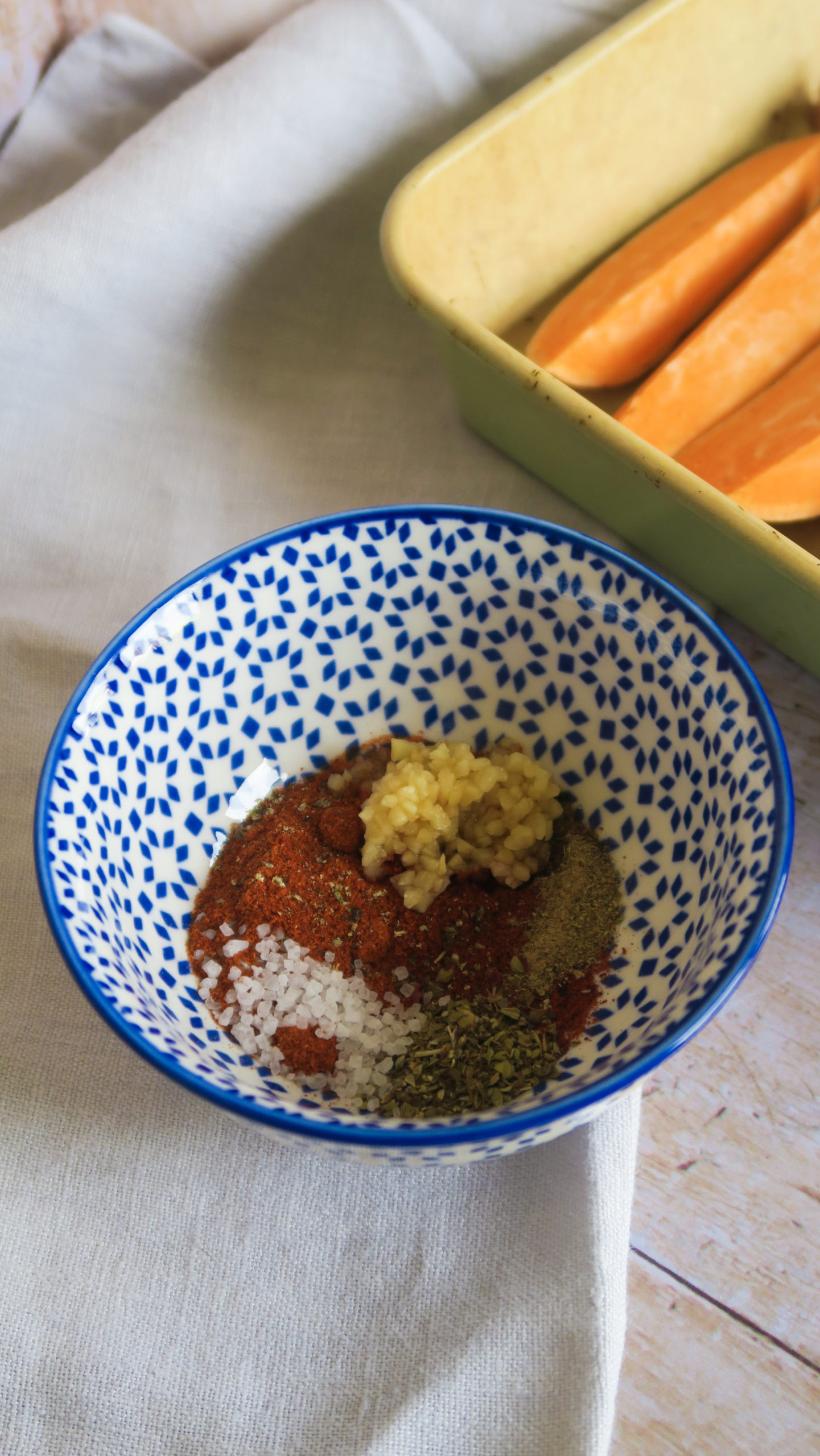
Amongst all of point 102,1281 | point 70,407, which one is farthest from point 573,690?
point 70,407

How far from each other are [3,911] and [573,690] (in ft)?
1.54

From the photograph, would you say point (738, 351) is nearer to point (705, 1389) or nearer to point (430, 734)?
point (430, 734)

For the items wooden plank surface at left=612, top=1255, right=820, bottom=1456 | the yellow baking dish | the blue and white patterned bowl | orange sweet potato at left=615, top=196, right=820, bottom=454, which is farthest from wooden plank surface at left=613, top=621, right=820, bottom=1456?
orange sweet potato at left=615, top=196, right=820, bottom=454

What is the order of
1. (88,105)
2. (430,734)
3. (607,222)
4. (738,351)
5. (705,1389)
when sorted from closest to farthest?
(705,1389)
(430,734)
(738,351)
(607,222)
(88,105)

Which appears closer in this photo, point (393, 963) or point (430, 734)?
point (393, 963)

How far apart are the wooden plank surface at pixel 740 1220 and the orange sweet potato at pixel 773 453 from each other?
0.27 metres

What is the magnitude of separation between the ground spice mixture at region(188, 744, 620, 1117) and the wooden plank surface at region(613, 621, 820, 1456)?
0.13 metres

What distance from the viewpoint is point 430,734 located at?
2.92 feet

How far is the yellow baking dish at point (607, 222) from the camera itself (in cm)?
84

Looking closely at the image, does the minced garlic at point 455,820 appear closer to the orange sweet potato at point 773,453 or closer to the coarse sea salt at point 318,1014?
the coarse sea salt at point 318,1014

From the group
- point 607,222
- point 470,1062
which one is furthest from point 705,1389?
point 607,222

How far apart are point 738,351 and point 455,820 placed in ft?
1.77

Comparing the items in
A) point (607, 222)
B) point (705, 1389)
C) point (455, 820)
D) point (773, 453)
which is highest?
point (607, 222)

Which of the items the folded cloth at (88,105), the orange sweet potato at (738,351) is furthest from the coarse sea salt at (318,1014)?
the folded cloth at (88,105)
